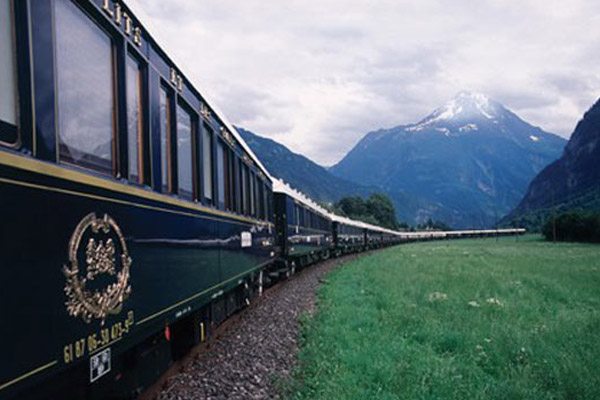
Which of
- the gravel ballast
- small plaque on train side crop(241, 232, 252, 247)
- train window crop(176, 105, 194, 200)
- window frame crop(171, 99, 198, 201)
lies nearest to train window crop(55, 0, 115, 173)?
window frame crop(171, 99, 198, 201)

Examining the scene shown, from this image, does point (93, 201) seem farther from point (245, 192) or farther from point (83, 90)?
point (245, 192)

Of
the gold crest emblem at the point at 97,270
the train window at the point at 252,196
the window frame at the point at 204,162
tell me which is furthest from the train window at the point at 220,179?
the gold crest emblem at the point at 97,270

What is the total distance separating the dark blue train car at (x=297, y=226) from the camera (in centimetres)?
1877

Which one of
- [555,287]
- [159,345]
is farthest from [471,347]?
[555,287]

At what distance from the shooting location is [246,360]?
8453mm

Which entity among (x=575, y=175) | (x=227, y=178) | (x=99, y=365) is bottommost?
(x=99, y=365)

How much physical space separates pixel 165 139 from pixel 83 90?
1898 millimetres

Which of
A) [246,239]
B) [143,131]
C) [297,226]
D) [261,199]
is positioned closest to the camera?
[143,131]

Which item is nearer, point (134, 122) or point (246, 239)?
point (134, 122)

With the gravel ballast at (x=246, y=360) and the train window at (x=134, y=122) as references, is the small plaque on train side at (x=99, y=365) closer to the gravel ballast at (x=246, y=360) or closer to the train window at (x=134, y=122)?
the train window at (x=134, y=122)

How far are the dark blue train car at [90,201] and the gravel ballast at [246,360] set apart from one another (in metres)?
0.93

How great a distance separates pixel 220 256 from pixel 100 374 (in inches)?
172

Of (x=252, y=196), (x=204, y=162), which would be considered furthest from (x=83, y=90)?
(x=252, y=196)

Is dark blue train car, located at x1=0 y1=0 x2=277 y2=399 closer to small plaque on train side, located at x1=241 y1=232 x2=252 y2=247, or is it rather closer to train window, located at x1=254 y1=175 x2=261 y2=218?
small plaque on train side, located at x1=241 y1=232 x2=252 y2=247
